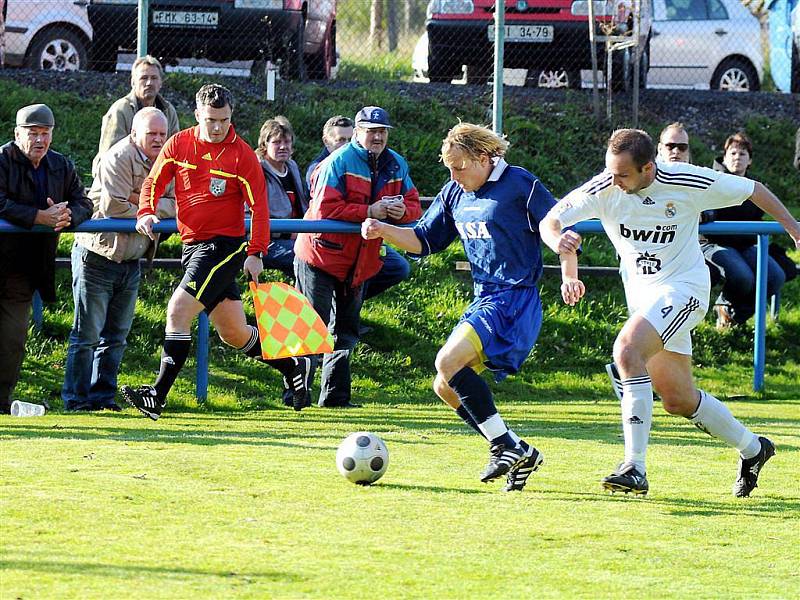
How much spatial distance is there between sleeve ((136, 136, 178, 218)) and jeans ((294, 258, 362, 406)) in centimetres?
161

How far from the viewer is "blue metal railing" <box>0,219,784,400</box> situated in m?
9.96

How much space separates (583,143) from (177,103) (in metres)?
4.70

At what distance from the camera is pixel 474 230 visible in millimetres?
7539

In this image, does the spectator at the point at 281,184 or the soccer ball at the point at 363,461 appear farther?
the spectator at the point at 281,184

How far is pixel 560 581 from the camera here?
16.6ft


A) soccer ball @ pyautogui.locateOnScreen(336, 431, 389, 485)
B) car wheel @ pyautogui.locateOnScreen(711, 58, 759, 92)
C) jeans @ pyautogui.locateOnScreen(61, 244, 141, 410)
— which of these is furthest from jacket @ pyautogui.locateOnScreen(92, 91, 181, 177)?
car wheel @ pyautogui.locateOnScreen(711, 58, 759, 92)

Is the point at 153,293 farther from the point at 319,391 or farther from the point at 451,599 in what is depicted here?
the point at 451,599

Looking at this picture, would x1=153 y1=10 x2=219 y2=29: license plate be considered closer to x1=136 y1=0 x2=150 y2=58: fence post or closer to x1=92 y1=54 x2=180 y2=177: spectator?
x1=136 y1=0 x2=150 y2=58: fence post

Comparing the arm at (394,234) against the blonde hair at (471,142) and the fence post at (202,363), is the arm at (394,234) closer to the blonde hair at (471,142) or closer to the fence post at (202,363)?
the blonde hair at (471,142)

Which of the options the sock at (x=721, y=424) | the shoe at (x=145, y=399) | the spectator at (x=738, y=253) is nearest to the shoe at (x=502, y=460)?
the sock at (x=721, y=424)

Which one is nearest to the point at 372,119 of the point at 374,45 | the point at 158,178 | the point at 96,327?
the point at 158,178

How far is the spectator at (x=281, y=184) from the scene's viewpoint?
11.2 m

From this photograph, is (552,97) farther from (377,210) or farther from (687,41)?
(377,210)

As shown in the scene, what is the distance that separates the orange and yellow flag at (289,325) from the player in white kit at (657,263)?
294 centimetres
